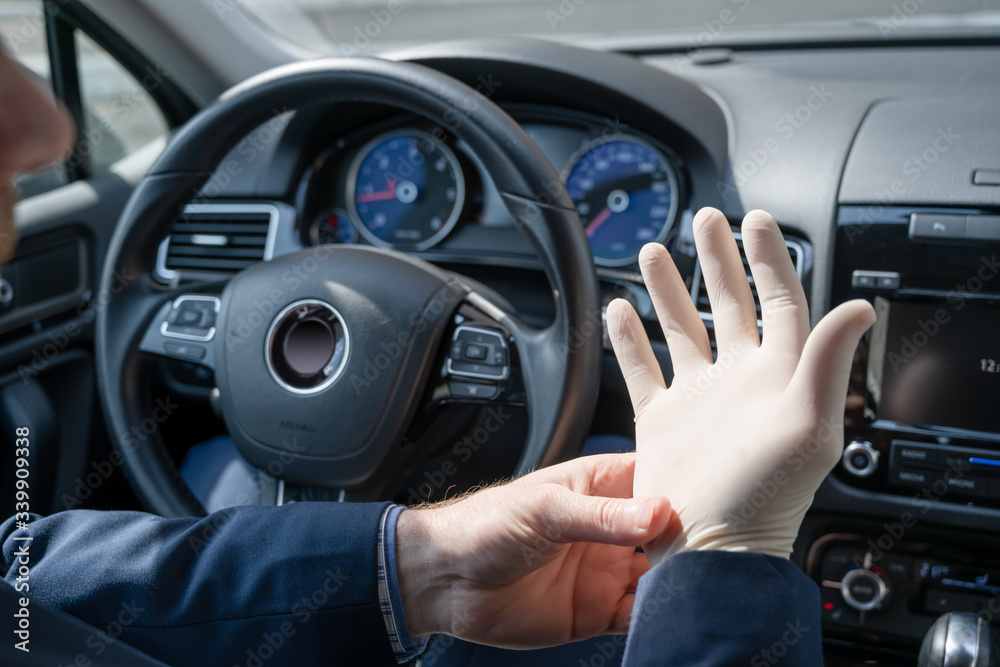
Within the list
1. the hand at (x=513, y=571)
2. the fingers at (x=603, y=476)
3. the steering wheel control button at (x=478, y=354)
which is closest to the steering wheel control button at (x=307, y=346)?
the steering wheel control button at (x=478, y=354)

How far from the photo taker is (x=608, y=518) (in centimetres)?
72

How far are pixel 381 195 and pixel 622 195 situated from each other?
1.46ft

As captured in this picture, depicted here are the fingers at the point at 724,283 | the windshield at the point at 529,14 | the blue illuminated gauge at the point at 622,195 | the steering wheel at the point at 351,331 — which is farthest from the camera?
the windshield at the point at 529,14

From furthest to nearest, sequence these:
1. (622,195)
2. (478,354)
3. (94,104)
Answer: (94,104) → (622,195) → (478,354)

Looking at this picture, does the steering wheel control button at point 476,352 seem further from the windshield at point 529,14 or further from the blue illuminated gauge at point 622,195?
the windshield at point 529,14

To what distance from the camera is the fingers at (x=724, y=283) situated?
739mm

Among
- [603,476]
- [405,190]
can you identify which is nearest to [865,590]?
[603,476]

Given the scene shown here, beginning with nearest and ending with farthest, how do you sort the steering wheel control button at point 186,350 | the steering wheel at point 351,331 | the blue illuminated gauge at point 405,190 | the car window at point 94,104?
the steering wheel at point 351,331 → the steering wheel control button at point 186,350 → the blue illuminated gauge at point 405,190 → the car window at point 94,104

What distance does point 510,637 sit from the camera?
35.0 inches

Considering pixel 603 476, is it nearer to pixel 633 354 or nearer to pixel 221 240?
pixel 633 354

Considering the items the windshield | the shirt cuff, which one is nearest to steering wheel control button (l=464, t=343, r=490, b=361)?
the shirt cuff

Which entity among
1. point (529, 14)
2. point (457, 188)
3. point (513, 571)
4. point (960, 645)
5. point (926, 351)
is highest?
point (529, 14)

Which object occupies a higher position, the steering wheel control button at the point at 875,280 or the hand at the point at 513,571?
the steering wheel control button at the point at 875,280

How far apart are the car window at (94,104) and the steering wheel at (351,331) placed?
1.84 feet
